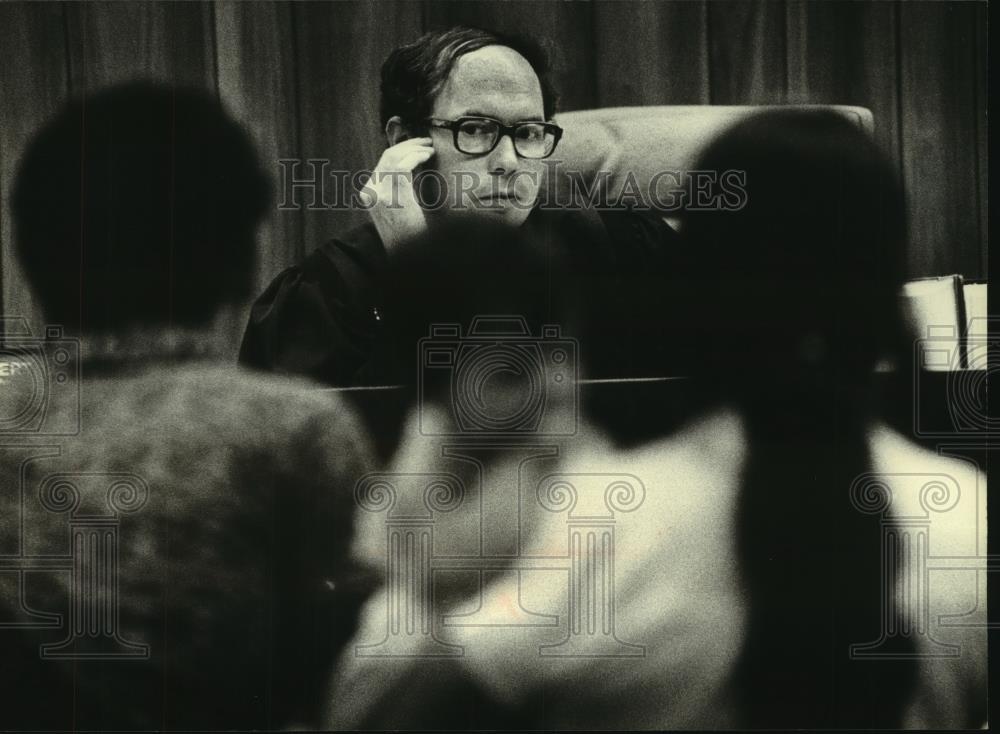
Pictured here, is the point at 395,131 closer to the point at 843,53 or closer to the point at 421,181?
the point at 421,181

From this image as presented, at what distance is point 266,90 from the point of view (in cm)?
363

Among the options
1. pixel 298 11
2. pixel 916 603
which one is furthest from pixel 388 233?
pixel 916 603

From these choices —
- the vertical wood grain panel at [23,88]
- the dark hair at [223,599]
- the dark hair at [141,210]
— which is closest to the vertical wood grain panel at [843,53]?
the dark hair at [141,210]

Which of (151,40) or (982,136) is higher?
(151,40)

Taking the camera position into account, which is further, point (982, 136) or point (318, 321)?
point (982, 136)

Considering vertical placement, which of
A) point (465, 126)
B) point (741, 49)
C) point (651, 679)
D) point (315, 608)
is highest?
point (741, 49)

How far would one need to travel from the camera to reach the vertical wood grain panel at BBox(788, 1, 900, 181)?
12.1ft

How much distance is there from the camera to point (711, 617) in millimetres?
3670

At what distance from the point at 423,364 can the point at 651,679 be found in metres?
1.24

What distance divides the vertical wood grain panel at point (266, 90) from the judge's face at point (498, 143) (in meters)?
0.46

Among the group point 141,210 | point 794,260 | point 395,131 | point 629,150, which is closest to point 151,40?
point 141,210

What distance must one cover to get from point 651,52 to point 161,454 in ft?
6.58

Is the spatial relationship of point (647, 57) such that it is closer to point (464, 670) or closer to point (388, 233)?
point (388, 233)

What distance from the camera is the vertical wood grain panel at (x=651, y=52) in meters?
3.66
